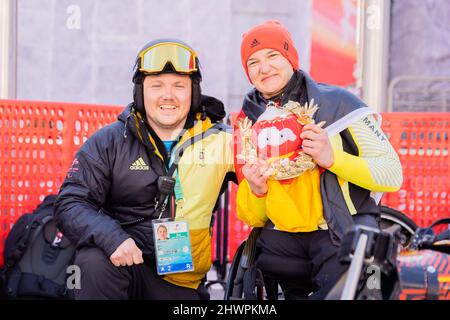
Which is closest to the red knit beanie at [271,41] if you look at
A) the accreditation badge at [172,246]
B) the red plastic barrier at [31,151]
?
the accreditation badge at [172,246]

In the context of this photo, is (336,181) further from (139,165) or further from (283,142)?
(139,165)

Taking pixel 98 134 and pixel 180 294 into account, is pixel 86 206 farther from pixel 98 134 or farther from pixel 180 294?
pixel 180 294

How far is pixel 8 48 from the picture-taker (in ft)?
17.4

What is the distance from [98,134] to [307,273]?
3.98 ft

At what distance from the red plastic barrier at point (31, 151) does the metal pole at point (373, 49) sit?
7.67 feet

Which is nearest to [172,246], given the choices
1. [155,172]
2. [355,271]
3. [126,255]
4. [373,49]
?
[126,255]

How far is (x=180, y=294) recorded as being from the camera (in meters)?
3.11

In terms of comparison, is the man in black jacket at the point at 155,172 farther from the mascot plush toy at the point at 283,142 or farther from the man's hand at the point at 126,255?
the mascot plush toy at the point at 283,142

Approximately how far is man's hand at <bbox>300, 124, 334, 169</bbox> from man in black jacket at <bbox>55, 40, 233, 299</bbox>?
0.70 m

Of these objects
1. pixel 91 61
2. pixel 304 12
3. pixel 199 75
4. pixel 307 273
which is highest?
pixel 304 12

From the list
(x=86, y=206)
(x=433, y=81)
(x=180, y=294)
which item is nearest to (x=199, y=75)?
(x=86, y=206)

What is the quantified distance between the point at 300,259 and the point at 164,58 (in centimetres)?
115

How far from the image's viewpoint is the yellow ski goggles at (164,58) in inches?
123

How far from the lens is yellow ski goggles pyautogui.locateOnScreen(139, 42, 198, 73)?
3.12 metres
